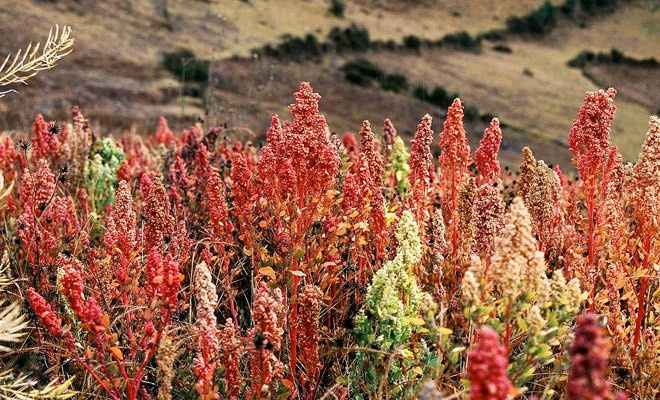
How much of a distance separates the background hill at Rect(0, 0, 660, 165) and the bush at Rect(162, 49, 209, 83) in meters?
0.28

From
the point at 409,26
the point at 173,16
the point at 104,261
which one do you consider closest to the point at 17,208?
the point at 104,261

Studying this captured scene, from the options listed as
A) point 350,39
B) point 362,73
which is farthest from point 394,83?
point 350,39

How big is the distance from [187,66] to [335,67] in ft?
29.7

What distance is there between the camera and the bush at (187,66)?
24231mm

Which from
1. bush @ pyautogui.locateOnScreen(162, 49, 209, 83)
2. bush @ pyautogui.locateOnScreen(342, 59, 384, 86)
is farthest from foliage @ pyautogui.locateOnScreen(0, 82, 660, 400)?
bush @ pyautogui.locateOnScreen(342, 59, 384, 86)

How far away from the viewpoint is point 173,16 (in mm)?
34438

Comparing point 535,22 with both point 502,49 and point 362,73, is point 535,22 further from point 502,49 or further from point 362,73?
point 362,73

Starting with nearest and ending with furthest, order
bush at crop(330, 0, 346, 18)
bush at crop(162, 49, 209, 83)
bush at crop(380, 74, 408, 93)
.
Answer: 1. bush at crop(162, 49, 209, 83)
2. bush at crop(380, 74, 408, 93)
3. bush at crop(330, 0, 346, 18)

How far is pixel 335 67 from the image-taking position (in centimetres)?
3141

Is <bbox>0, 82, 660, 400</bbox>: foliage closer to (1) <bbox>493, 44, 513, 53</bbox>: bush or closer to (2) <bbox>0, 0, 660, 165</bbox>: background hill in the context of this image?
(2) <bbox>0, 0, 660, 165</bbox>: background hill

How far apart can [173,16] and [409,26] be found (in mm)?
16668

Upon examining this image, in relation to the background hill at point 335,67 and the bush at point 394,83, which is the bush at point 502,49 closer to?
the background hill at point 335,67

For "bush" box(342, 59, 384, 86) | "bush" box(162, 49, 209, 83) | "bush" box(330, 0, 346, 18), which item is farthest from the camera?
"bush" box(330, 0, 346, 18)

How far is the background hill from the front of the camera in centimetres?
2109
